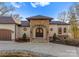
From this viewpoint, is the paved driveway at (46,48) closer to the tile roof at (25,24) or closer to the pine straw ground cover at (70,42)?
the pine straw ground cover at (70,42)

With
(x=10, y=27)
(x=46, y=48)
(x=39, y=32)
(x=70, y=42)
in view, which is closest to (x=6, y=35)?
(x=10, y=27)

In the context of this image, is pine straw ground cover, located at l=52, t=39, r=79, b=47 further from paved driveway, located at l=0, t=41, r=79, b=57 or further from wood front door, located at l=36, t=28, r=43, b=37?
wood front door, located at l=36, t=28, r=43, b=37

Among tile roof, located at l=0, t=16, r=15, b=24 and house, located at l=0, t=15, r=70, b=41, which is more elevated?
tile roof, located at l=0, t=16, r=15, b=24

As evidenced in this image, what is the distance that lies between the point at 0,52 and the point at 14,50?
204mm

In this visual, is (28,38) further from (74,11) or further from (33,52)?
(74,11)

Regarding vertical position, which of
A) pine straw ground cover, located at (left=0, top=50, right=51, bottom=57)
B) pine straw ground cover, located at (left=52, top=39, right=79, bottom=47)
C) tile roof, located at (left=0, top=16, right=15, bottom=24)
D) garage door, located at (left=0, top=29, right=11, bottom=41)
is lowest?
pine straw ground cover, located at (left=0, top=50, right=51, bottom=57)

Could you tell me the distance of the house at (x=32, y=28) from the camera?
5684 mm

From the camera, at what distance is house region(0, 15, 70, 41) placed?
5.68m

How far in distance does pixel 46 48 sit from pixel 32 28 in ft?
1.17

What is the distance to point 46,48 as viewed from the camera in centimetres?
569

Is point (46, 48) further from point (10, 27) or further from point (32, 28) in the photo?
point (10, 27)

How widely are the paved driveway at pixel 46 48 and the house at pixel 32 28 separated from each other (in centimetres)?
9

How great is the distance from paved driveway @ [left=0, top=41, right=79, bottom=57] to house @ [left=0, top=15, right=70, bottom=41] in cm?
9

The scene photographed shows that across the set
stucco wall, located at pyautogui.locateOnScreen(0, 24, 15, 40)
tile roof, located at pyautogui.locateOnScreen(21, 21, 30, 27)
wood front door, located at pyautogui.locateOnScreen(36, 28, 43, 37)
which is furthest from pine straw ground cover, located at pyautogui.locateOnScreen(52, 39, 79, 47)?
stucco wall, located at pyautogui.locateOnScreen(0, 24, 15, 40)
